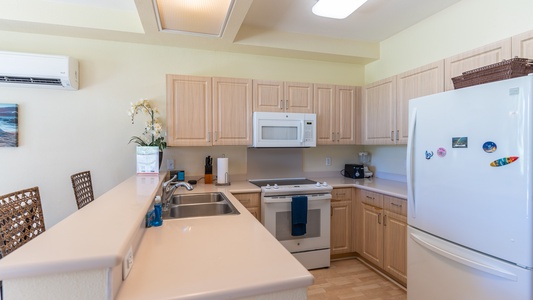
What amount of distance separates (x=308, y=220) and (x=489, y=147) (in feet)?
5.56

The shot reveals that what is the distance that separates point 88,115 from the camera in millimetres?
2750

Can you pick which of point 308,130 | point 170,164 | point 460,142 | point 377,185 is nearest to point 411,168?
point 460,142

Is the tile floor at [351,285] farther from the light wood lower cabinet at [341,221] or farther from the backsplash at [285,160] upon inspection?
the backsplash at [285,160]

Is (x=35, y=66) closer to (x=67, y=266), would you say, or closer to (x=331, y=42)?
(x=67, y=266)

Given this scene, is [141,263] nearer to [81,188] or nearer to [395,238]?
[81,188]

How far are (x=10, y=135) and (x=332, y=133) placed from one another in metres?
3.35

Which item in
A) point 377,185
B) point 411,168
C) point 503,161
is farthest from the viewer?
point 377,185

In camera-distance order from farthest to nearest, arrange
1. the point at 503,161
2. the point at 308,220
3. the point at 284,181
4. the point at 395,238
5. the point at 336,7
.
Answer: the point at 284,181 → the point at 308,220 → the point at 395,238 → the point at 336,7 → the point at 503,161

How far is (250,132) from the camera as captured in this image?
9.59 ft

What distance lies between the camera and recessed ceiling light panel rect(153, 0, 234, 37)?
192cm

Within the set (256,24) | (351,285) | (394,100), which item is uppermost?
(256,24)

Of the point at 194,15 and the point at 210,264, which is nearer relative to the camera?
the point at 210,264

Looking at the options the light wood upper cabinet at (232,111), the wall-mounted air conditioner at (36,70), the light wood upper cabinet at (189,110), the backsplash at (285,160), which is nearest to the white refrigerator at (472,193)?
the backsplash at (285,160)

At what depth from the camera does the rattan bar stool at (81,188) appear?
2.16 m
